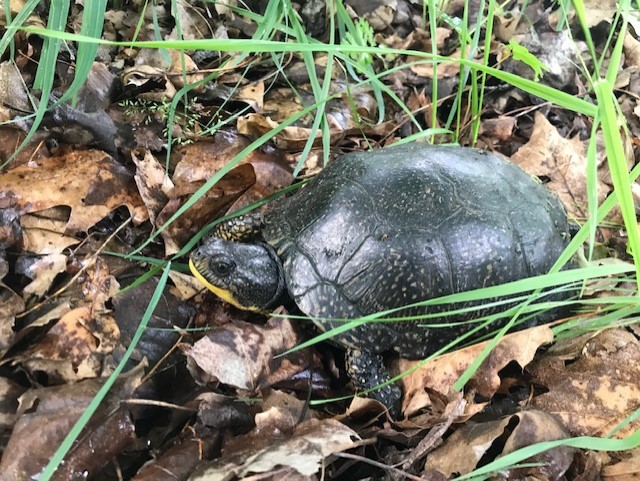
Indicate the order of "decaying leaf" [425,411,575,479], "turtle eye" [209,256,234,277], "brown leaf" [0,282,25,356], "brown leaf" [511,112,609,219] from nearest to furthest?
"decaying leaf" [425,411,575,479] < "brown leaf" [0,282,25,356] < "turtle eye" [209,256,234,277] < "brown leaf" [511,112,609,219]

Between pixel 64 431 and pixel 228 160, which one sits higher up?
pixel 228 160

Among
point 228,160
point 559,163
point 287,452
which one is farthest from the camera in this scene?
point 559,163

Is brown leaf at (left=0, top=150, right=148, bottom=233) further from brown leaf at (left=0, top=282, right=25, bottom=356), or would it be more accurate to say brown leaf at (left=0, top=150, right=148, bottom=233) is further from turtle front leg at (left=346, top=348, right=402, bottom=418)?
turtle front leg at (left=346, top=348, right=402, bottom=418)

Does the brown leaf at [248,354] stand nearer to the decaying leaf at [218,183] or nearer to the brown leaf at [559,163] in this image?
the decaying leaf at [218,183]

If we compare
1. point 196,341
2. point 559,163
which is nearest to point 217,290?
point 196,341

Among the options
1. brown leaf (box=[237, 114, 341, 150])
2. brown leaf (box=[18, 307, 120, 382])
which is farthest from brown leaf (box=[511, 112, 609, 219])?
brown leaf (box=[18, 307, 120, 382])

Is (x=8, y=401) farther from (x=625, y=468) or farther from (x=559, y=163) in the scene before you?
(x=559, y=163)

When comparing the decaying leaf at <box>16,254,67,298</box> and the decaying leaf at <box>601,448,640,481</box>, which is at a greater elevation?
the decaying leaf at <box>16,254,67,298</box>

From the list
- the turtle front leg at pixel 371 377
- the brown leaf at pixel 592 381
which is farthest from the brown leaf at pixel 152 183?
the brown leaf at pixel 592 381
